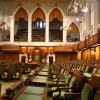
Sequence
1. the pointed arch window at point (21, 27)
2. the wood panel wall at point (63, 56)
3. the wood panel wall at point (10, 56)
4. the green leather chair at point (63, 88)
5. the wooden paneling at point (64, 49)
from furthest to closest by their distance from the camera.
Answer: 1. the pointed arch window at point (21, 27)
2. the wood panel wall at point (10, 56)
3. the wood panel wall at point (63, 56)
4. the wooden paneling at point (64, 49)
5. the green leather chair at point (63, 88)

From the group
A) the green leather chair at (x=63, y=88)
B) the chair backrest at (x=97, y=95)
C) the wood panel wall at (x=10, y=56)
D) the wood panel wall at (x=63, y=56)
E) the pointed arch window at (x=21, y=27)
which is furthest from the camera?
the pointed arch window at (x=21, y=27)

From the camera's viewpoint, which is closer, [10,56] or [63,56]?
[63,56]

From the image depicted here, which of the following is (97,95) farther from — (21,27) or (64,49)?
(21,27)

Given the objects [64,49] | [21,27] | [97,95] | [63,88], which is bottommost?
[63,88]

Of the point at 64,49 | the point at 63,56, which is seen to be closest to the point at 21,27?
the point at 63,56

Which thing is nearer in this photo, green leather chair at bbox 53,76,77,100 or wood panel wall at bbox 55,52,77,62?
green leather chair at bbox 53,76,77,100

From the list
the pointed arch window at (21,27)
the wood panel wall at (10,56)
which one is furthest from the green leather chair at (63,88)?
the pointed arch window at (21,27)

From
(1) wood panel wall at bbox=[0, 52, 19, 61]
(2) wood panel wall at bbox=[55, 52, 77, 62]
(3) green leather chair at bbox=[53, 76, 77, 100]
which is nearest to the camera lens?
(3) green leather chair at bbox=[53, 76, 77, 100]

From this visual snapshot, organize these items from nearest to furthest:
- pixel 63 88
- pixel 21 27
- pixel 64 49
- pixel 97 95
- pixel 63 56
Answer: pixel 97 95 → pixel 63 88 → pixel 64 49 → pixel 63 56 → pixel 21 27

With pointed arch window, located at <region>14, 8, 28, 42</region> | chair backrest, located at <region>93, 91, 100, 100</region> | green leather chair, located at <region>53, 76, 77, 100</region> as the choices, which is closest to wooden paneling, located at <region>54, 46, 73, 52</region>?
pointed arch window, located at <region>14, 8, 28, 42</region>

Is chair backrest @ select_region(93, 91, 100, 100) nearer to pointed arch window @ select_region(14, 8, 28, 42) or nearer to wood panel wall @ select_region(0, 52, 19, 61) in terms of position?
wood panel wall @ select_region(0, 52, 19, 61)

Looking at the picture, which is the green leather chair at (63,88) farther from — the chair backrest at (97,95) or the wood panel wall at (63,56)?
the wood panel wall at (63,56)

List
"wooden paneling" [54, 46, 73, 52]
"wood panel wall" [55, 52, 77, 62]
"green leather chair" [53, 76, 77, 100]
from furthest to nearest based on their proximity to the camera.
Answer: "wood panel wall" [55, 52, 77, 62]
"wooden paneling" [54, 46, 73, 52]
"green leather chair" [53, 76, 77, 100]

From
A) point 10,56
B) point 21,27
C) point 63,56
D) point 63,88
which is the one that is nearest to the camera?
point 63,88
